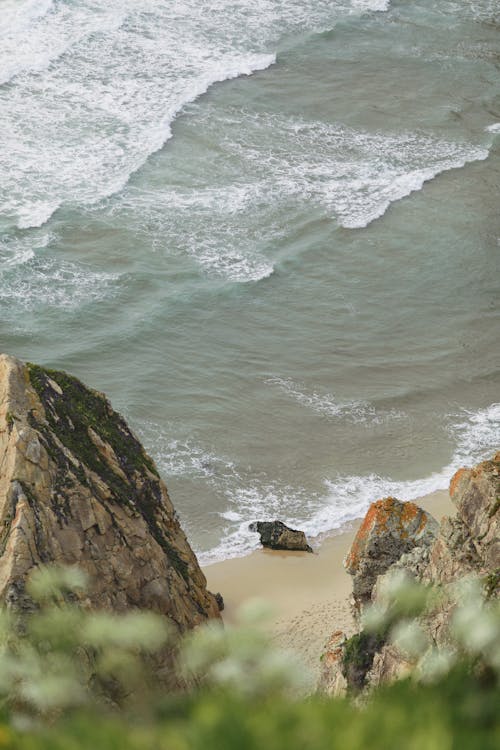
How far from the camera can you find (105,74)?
3641 cm

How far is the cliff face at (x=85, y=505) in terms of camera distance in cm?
868

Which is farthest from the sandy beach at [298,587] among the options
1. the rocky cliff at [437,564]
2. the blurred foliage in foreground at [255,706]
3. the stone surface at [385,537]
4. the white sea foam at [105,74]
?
the white sea foam at [105,74]

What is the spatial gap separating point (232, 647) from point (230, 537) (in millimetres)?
13653

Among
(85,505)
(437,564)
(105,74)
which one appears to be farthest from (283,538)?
(105,74)

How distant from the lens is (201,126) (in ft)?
109

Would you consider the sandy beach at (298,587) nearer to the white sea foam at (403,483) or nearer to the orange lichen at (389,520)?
the white sea foam at (403,483)

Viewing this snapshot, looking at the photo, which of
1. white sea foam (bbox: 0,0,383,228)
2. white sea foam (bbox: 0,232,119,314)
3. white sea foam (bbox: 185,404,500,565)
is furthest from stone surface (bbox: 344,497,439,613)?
white sea foam (bbox: 0,0,383,228)

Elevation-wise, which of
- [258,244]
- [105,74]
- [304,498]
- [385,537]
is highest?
[105,74]

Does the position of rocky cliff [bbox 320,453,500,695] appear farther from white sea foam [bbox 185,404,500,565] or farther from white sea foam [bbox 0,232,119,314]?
white sea foam [bbox 0,232,119,314]

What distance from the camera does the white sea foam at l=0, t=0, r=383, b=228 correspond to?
96.6 feet

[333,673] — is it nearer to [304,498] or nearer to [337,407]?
[304,498]

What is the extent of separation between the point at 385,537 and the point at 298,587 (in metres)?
5.14

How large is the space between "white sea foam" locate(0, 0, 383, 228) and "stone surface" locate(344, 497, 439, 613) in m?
18.0

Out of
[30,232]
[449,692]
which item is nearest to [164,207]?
[30,232]
